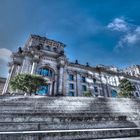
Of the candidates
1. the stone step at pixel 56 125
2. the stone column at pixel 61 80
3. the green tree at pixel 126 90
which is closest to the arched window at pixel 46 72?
the stone column at pixel 61 80

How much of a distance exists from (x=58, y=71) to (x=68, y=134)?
27.6m

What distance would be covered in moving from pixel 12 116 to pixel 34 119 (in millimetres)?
1337

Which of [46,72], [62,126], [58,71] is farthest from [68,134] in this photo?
[58,71]

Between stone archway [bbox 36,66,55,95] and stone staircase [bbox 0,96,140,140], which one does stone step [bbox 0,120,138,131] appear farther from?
stone archway [bbox 36,66,55,95]

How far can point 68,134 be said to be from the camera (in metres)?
5.09

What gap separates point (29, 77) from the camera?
21.1 m

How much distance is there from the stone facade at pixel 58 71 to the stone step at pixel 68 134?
77.4 ft

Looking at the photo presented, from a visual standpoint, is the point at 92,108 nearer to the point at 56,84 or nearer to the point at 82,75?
the point at 56,84

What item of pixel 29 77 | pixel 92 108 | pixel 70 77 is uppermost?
pixel 70 77

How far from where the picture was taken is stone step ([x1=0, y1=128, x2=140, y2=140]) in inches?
180

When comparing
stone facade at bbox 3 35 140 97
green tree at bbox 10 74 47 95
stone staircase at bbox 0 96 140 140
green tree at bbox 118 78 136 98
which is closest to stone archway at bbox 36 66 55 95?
stone facade at bbox 3 35 140 97

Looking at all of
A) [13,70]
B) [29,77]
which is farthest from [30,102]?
[13,70]

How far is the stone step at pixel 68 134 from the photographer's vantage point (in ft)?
15.0

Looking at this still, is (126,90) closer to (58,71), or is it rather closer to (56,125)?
(58,71)
